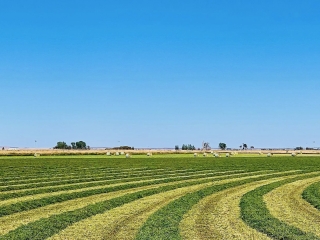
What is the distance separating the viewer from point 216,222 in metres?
14.6

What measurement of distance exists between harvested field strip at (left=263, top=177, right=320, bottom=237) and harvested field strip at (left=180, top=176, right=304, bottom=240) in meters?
1.45

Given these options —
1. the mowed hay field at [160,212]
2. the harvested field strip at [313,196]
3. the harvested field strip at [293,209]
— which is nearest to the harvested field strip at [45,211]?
the mowed hay field at [160,212]

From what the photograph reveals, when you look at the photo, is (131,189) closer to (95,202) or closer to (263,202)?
(95,202)

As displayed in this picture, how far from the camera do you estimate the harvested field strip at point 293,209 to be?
564 inches

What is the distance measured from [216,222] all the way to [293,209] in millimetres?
4215

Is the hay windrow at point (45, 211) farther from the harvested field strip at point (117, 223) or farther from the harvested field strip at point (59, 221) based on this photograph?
the harvested field strip at point (117, 223)

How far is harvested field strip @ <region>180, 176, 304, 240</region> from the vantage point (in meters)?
12.8

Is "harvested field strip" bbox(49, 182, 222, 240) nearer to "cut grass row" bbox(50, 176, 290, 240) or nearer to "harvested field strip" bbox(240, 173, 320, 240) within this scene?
"cut grass row" bbox(50, 176, 290, 240)

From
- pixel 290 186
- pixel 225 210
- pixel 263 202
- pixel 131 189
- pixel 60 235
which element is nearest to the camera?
pixel 60 235

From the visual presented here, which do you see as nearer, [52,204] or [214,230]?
[214,230]

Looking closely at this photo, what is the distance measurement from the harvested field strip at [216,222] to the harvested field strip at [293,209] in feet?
4.75

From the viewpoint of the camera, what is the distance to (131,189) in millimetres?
23672

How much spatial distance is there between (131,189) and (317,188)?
1006cm

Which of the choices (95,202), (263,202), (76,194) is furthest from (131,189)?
(263,202)
